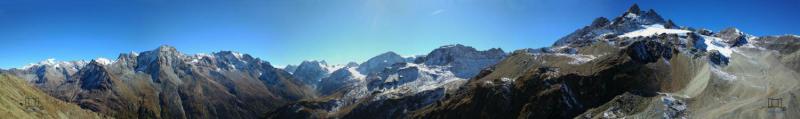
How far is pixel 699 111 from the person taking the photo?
18788 cm

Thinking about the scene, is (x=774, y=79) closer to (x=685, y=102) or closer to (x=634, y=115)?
(x=685, y=102)

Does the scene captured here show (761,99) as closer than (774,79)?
Yes

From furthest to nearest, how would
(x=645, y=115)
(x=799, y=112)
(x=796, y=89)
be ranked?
(x=645, y=115) < (x=796, y=89) < (x=799, y=112)

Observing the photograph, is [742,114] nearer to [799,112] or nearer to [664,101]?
[799,112]

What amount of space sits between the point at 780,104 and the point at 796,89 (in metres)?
13.4

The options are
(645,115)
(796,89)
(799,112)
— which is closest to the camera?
(799,112)

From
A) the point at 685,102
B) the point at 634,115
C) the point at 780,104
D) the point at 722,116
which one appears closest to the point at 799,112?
the point at 780,104

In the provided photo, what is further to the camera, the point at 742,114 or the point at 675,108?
the point at 675,108

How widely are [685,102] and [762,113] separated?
1089 inches

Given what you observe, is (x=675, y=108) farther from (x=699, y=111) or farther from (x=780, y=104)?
(x=780, y=104)

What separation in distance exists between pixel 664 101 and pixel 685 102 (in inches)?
247

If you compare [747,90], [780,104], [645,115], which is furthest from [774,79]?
[645,115]

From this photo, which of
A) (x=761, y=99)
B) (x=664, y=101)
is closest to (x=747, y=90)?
(x=761, y=99)

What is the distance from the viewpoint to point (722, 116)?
177 metres
